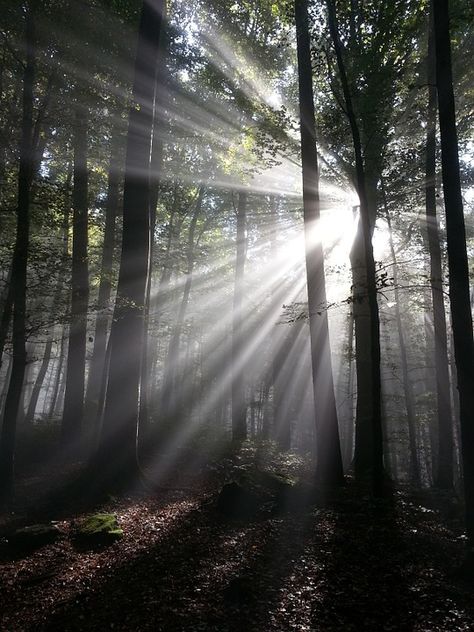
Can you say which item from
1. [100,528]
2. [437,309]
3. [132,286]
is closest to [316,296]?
[132,286]

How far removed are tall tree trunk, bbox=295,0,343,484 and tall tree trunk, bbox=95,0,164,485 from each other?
3.94 m

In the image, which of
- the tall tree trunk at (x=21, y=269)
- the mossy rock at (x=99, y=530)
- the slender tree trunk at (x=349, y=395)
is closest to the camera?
the mossy rock at (x=99, y=530)

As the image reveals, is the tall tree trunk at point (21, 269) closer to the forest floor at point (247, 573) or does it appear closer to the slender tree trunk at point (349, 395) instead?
the forest floor at point (247, 573)

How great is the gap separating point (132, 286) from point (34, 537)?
5.57 meters

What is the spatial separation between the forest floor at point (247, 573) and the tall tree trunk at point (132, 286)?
146cm

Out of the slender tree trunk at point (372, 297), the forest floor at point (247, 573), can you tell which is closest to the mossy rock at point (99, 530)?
the forest floor at point (247, 573)

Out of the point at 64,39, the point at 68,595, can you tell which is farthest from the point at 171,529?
the point at 64,39

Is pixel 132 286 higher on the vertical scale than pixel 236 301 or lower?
lower

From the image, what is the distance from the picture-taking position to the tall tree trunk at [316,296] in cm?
941

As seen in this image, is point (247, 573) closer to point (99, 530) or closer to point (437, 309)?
point (99, 530)

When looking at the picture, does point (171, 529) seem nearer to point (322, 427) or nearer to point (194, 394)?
point (322, 427)

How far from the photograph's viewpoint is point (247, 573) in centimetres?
547

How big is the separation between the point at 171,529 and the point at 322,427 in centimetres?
416

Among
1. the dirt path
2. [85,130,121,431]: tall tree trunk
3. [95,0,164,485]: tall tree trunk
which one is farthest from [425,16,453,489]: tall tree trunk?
[85,130,121,431]: tall tree trunk
